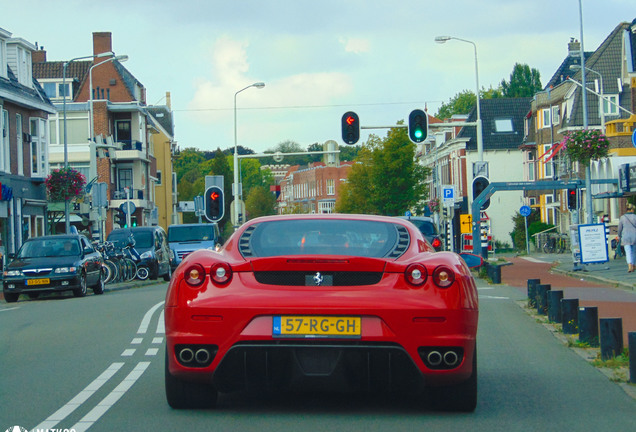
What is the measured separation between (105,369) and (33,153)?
34.2 metres

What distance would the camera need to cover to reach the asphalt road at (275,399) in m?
6.61

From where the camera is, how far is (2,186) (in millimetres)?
36125

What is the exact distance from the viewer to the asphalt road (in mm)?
6605

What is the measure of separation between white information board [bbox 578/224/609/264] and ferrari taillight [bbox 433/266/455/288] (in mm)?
21556

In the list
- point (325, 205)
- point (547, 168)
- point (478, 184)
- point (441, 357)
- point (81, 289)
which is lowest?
point (81, 289)

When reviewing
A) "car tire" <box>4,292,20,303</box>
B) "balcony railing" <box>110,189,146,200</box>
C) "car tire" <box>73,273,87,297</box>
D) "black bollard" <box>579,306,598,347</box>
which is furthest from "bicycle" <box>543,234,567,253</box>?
"black bollard" <box>579,306,598,347</box>

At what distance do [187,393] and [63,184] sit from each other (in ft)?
110

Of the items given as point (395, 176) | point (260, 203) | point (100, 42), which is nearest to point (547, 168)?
point (395, 176)

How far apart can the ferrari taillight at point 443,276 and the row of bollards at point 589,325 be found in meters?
2.39

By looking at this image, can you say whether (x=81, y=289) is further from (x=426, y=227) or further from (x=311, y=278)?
(x=311, y=278)

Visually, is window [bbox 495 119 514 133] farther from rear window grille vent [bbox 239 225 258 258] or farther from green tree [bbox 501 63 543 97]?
rear window grille vent [bbox 239 225 258 258]

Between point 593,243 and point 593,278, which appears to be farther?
point 593,243

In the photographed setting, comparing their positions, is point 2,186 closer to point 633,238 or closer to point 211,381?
point 633,238

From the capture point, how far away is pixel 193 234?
38125 millimetres
